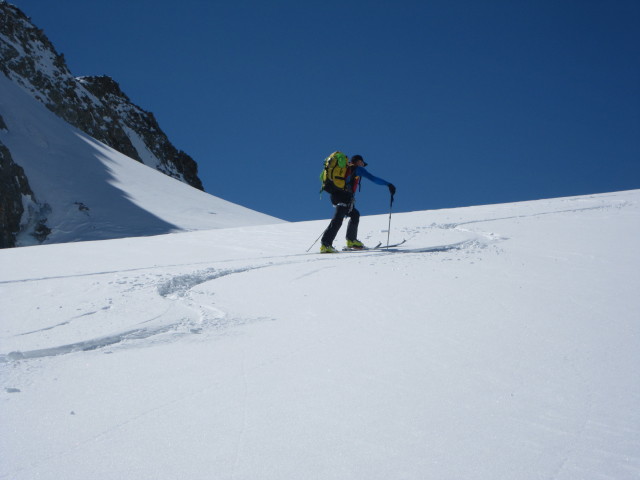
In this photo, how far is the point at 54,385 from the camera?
2.39m

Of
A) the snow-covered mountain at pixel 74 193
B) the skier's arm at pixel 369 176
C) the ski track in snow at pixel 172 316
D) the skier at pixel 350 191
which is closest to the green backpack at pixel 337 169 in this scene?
the skier at pixel 350 191

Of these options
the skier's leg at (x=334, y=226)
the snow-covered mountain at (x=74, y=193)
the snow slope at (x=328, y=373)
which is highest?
the snow-covered mountain at (x=74, y=193)

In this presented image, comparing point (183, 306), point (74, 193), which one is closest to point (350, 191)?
point (183, 306)

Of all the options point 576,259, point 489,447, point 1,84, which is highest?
point 1,84

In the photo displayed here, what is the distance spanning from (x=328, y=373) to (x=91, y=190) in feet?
81.7

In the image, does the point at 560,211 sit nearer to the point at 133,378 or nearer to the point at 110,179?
the point at 133,378

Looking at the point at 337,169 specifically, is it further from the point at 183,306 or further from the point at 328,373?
the point at 328,373

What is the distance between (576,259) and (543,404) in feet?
12.6

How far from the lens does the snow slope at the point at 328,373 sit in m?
1.77

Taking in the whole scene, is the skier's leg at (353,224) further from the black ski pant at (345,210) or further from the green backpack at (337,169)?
the green backpack at (337,169)

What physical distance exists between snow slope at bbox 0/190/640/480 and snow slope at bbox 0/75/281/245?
17.7 metres

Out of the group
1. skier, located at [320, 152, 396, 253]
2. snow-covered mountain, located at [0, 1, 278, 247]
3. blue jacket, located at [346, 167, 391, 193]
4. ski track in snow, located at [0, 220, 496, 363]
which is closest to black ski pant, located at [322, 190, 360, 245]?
skier, located at [320, 152, 396, 253]

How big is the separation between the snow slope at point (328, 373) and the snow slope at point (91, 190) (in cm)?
1765

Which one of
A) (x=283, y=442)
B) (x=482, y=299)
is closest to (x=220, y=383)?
(x=283, y=442)
